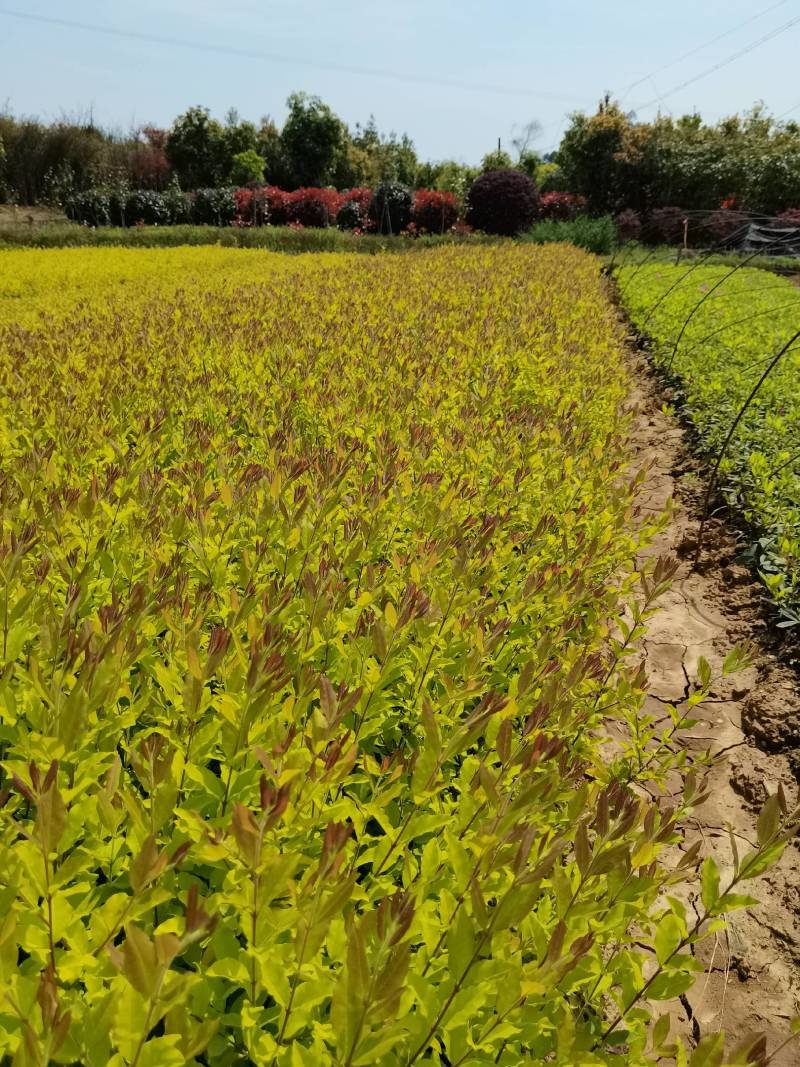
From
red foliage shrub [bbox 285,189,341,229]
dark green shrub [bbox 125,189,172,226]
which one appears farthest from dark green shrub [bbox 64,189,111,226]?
red foliage shrub [bbox 285,189,341,229]

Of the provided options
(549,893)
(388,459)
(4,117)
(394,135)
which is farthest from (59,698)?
(394,135)

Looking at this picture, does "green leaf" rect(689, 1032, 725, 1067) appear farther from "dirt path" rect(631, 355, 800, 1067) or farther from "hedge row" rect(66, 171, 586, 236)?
"hedge row" rect(66, 171, 586, 236)

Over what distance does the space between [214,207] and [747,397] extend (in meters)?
25.1

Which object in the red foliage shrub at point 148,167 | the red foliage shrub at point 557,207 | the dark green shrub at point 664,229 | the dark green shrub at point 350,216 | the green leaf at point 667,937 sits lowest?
the green leaf at point 667,937

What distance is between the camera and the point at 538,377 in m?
4.41

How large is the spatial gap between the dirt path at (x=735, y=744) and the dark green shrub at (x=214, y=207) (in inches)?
1008

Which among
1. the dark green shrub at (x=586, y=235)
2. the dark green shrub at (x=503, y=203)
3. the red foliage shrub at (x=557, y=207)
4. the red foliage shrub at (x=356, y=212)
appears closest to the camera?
the dark green shrub at (x=586, y=235)

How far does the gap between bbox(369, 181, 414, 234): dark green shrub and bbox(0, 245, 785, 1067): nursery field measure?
23.7 m

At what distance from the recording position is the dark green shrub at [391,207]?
24.8 metres

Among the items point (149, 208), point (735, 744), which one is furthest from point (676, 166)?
point (735, 744)

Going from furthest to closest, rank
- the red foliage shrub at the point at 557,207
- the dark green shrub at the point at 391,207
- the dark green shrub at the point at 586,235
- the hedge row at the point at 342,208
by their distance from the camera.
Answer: the red foliage shrub at the point at 557,207
the dark green shrub at the point at 391,207
the hedge row at the point at 342,208
the dark green shrub at the point at 586,235

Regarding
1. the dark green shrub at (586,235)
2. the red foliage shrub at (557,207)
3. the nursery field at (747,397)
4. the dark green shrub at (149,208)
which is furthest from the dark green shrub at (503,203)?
the nursery field at (747,397)

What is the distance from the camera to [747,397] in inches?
229

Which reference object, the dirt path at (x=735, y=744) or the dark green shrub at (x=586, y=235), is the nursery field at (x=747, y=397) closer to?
the dirt path at (x=735, y=744)
